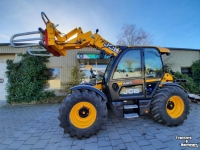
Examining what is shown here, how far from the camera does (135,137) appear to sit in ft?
8.23

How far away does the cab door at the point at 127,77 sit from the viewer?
285 centimetres

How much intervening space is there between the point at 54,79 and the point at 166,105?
6.49 meters

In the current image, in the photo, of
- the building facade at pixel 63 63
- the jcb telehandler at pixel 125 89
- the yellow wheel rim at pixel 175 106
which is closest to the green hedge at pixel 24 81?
the building facade at pixel 63 63

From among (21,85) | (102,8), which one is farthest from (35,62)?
(102,8)

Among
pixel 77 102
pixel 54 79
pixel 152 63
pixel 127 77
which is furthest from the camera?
pixel 54 79

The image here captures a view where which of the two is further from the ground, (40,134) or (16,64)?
(16,64)

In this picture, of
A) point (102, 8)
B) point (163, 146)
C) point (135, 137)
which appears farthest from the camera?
point (102, 8)

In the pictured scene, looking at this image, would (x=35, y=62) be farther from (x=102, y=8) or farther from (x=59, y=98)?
(x=102, y=8)

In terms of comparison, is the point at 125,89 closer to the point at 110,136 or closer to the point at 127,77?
the point at 127,77

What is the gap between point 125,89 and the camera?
2.93m

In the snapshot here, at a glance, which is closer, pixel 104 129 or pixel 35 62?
pixel 104 129

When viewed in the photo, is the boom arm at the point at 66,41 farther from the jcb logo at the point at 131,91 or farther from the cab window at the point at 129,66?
the jcb logo at the point at 131,91

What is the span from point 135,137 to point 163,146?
1.88 feet

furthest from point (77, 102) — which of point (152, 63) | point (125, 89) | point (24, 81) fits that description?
point (24, 81)
